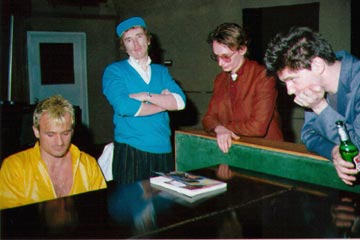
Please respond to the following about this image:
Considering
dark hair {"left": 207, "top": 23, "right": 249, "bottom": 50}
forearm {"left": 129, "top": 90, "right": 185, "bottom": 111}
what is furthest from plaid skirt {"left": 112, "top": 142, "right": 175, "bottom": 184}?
dark hair {"left": 207, "top": 23, "right": 249, "bottom": 50}

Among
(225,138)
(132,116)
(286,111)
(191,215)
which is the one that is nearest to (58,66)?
(286,111)

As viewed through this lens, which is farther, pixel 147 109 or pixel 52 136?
pixel 147 109

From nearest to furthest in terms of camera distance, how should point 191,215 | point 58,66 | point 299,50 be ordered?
point 191,215, point 299,50, point 58,66

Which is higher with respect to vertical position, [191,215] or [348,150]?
[348,150]

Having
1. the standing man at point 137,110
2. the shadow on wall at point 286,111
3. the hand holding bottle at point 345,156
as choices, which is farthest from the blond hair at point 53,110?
the shadow on wall at point 286,111

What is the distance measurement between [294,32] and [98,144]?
21.8ft

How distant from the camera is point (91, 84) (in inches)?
316

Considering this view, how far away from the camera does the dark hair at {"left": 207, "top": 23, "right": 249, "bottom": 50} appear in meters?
2.55

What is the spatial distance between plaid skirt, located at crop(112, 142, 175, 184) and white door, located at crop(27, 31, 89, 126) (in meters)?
4.98

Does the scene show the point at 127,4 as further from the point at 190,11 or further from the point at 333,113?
the point at 333,113

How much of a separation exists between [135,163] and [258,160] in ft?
2.73

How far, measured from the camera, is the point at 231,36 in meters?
2.55

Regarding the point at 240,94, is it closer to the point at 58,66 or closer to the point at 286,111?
the point at 286,111

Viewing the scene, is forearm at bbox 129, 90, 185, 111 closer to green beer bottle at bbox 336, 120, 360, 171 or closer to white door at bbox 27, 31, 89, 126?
green beer bottle at bbox 336, 120, 360, 171
